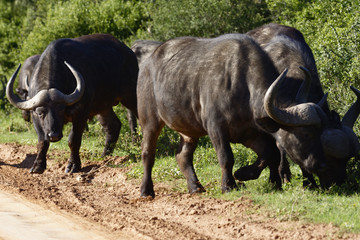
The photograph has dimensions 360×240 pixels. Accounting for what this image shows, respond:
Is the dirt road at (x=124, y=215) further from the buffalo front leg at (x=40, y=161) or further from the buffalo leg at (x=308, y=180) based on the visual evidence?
the buffalo leg at (x=308, y=180)

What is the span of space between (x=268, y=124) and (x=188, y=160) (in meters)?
1.89

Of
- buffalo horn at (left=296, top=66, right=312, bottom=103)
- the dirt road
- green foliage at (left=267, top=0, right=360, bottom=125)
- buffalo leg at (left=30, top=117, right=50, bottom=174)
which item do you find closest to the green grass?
the dirt road

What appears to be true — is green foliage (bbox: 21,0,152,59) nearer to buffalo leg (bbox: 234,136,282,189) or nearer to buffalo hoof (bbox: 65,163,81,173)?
buffalo hoof (bbox: 65,163,81,173)

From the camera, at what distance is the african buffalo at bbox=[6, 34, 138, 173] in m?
10.7

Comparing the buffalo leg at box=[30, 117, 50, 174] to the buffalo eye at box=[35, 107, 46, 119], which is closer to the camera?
the buffalo eye at box=[35, 107, 46, 119]

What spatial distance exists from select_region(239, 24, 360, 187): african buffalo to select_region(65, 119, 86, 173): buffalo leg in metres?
4.13

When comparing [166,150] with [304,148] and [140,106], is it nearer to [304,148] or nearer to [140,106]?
[140,106]

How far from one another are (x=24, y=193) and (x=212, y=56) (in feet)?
11.0

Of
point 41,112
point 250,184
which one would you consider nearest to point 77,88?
point 41,112

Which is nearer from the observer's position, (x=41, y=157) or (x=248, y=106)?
(x=248, y=106)

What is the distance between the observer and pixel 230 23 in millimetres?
16625

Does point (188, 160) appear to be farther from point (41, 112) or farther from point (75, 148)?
point (41, 112)

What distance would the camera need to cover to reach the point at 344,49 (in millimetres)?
9953

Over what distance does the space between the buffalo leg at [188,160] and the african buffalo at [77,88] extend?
2657 mm
